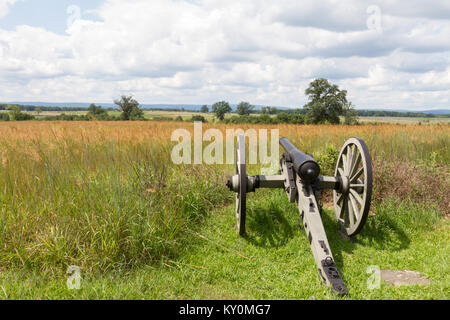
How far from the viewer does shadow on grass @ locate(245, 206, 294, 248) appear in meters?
4.27

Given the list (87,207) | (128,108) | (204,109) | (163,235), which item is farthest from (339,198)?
(204,109)

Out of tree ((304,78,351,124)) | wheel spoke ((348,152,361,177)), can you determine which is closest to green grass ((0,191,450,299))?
wheel spoke ((348,152,361,177))

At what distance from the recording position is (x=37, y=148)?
4043mm

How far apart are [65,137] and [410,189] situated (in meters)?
5.29

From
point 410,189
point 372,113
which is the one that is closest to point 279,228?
point 410,189

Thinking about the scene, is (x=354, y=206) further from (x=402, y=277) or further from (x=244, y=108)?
(x=244, y=108)

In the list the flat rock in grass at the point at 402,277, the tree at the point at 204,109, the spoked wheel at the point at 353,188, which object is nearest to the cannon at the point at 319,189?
the spoked wheel at the point at 353,188

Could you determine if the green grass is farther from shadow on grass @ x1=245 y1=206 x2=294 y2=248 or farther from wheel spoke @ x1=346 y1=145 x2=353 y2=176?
wheel spoke @ x1=346 y1=145 x2=353 y2=176

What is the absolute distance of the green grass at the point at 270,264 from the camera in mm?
3047

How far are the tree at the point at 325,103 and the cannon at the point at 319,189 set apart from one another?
3882 centimetres

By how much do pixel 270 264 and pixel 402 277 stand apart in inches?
54.7

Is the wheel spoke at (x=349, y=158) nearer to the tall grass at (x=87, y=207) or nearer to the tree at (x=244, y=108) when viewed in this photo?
the tall grass at (x=87, y=207)

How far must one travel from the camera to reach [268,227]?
4.62 m
